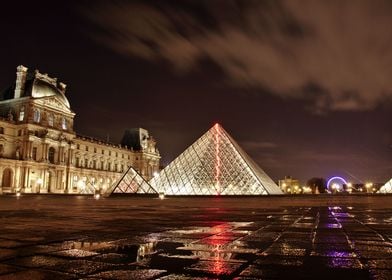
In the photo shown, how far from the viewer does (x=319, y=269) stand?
11.1ft

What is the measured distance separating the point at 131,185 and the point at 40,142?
31.7m

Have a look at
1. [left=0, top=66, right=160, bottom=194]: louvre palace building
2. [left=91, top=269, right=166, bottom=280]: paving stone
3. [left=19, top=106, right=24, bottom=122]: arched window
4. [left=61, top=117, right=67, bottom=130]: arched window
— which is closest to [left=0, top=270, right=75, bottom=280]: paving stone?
[left=91, top=269, right=166, bottom=280]: paving stone

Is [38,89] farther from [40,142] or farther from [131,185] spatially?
[131,185]

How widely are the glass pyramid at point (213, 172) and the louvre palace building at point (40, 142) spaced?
15957 mm

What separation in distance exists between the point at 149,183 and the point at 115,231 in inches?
1344

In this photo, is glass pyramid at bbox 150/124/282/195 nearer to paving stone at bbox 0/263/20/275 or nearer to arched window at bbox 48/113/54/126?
paving stone at bbox 0/263/20/275

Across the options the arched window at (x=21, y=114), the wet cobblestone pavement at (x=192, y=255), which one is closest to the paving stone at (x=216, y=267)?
the wet cobblestone pavement at (x=192, y=255)

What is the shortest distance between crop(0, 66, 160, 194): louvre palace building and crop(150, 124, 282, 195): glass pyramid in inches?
628

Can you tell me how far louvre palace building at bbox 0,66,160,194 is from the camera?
6084cm

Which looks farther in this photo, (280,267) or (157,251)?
(157,251)

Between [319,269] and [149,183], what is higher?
[149,183]

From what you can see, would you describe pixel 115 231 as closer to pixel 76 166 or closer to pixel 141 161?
pixel 76 166

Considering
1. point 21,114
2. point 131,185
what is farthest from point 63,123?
point 131,185

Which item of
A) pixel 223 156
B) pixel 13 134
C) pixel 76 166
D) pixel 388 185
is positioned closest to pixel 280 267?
pixel 223 156
